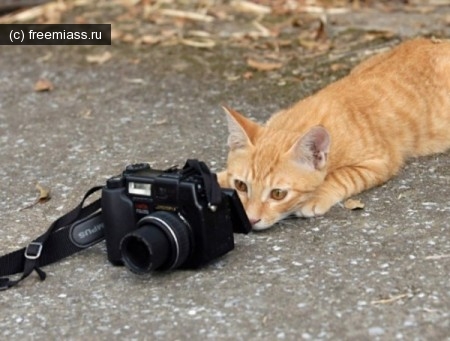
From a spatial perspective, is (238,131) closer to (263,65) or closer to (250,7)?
(263,65)

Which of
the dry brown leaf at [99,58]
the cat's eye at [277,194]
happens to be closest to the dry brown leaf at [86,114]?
the dry brown leaf at [99,58]

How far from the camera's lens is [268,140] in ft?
12.4

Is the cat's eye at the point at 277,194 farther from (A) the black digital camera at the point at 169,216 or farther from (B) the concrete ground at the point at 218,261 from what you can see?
(A) the black digital camera at the point at 169,216

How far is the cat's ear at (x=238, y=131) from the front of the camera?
3.75 metres

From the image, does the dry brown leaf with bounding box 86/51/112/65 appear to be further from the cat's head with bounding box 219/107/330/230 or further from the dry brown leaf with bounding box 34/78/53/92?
the cat's head with bounding box 219/107/330/230

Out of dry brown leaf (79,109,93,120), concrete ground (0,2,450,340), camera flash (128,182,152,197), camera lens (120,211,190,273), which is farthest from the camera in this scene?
dry brown leaf (79,109,93,120)

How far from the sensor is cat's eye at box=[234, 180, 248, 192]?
369 cm

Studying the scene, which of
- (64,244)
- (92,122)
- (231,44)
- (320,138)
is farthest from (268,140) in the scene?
(231,44)

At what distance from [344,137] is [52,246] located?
4.60ft

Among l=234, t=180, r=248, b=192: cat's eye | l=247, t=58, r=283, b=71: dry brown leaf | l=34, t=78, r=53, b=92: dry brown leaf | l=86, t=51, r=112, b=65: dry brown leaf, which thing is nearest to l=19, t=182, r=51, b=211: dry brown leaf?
l=234, t=180, r=248, b=192: cat's eye

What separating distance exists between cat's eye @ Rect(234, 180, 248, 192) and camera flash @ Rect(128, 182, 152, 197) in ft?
1.97

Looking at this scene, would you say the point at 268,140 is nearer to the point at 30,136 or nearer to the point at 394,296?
the point at 394,296

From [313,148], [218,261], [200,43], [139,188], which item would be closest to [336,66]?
[200,43]

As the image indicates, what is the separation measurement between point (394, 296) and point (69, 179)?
202 centimetres
